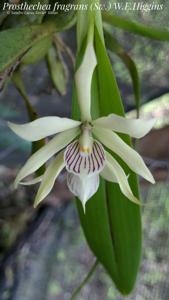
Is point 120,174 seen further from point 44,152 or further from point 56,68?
point 56,68

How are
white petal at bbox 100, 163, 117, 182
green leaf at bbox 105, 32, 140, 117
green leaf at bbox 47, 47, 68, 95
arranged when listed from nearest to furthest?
white petal at bbox 100, 163, 117, 182 → green leaf at bbox 105, 32, 140, 117 → green leaf at bbox 47, 47, 68, 95

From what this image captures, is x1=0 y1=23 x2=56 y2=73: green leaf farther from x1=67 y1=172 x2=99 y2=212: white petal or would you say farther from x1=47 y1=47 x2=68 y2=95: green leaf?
x1=47 y1=47 x2=68 y2=95: green leaf

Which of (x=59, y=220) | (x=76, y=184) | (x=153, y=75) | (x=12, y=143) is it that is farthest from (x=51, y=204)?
(x=76, y=184)

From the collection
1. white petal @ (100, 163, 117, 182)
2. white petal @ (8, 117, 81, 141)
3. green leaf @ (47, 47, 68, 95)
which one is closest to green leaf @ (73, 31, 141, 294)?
white petal @ (100, 163, 117, 182)

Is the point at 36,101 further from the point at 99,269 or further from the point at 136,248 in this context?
the point at 136,248

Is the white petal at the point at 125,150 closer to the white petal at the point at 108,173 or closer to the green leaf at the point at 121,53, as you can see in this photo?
the white petal at the point at 108,173

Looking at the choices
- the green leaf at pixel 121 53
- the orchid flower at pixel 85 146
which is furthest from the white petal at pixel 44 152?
the green leaf at pixel 121 53
